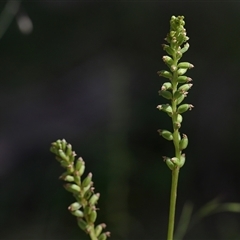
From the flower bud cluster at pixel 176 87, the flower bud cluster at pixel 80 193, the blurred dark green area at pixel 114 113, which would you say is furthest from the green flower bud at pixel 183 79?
the blurred dark green area at pixel 114 113

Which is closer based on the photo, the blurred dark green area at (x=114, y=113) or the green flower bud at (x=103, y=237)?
the green flower bud at (x=103, y=237)

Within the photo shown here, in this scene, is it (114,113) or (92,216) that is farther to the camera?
(114,113)

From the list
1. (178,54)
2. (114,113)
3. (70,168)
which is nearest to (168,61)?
(178,54)

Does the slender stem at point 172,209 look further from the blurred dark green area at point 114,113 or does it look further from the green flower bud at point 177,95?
the blurred dark green area at point 114,113

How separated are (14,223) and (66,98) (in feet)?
2.48

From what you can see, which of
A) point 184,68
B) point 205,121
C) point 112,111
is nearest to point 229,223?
point 205,121

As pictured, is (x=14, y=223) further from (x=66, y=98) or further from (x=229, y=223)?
(x=229, y=223)

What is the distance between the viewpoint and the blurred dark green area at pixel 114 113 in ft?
8.22

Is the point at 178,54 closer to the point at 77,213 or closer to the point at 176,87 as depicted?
the point at 176,87

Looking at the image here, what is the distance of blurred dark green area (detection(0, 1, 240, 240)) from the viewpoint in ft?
8.22

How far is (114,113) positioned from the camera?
2816mm

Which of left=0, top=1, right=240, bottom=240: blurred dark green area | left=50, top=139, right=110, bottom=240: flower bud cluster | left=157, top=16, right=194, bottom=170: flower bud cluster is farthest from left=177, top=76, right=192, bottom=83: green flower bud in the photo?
left=0, top=1, right=240, bottom=240: blurred dark green area

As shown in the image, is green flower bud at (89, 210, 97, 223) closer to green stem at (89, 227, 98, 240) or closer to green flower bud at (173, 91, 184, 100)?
green stem at (89, 227, 98, 240)

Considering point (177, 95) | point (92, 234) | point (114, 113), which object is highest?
point (114, 113)
